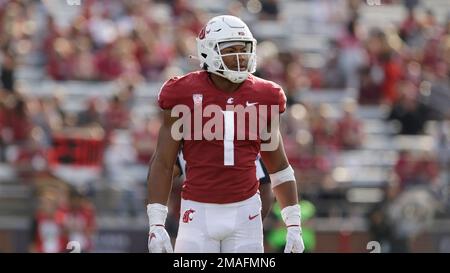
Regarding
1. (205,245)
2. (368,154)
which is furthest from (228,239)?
(368,154)

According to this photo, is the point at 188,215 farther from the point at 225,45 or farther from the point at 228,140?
the point at 225,45

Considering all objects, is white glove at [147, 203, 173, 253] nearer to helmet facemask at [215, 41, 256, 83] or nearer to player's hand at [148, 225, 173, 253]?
player's hand at [148, 225, 173, 253]

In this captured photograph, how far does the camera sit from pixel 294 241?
7277mm

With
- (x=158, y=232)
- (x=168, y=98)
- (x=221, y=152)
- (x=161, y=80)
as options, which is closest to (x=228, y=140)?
(x=221, y=152)

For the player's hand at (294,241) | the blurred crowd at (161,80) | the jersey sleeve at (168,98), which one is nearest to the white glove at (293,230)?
the player's hand at (294,241)

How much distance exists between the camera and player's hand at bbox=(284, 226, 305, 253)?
23.8 feet

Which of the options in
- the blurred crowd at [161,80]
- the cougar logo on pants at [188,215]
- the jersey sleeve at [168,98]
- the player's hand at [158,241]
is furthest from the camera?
the blurred crowd at [161,80]

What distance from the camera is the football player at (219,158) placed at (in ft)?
23.6

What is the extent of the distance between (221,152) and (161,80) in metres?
8.74

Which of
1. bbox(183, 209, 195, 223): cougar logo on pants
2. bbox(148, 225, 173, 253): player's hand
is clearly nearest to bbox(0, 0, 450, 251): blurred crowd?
bbox(183, 209, 195, 223): cougar logo on pants

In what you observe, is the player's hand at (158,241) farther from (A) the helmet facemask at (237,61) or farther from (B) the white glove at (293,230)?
(A) the helmet facemask at (237,61)

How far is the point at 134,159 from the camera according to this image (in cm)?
1445

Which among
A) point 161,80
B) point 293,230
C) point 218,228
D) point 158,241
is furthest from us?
point 161,80

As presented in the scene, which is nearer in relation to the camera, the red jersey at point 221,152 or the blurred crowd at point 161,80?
the red jersey at point 221,152
